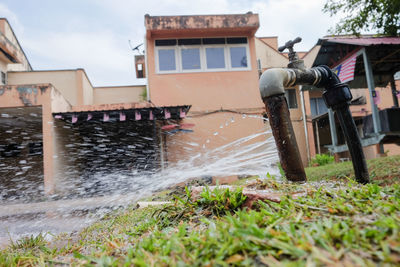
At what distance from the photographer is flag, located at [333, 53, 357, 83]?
27.8 ft

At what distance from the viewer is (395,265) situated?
864 millimetres

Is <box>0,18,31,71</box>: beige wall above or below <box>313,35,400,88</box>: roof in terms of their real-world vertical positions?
above

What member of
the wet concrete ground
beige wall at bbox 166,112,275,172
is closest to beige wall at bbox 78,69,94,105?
beige wall at bbox 166,112,275,172

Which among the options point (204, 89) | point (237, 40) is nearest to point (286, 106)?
point (204, 89)

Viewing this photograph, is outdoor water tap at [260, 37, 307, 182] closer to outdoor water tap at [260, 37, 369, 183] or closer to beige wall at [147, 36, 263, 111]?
outdoor water tap at [260, 37, 369, 183]

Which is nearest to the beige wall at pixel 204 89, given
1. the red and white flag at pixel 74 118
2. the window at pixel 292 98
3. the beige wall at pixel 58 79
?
the red and white flag at pixel 74 118

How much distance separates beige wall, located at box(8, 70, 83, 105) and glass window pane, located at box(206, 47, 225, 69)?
823 centimetres

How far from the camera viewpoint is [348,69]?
28.7ft

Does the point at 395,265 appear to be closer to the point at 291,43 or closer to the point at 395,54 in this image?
the point at 291,43

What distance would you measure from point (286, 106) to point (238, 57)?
32.6 feet

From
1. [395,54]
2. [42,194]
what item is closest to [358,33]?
[395,54]

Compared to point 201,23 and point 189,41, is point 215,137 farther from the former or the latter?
point 201,23

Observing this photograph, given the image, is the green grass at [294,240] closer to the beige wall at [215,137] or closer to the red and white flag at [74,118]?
the red and white flag at [74,118]

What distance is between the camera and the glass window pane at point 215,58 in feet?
38.9
